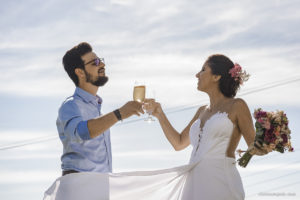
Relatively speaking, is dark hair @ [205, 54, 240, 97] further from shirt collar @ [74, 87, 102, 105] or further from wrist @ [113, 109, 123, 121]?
wrist @ [113, 109, 123, 121]

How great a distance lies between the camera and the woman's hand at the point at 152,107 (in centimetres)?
737

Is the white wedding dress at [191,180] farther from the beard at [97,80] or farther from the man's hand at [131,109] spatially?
the beard at [97,80]

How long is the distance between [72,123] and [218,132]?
6.47 ft

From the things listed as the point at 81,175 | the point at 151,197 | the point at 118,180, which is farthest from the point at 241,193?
the point at 81,175

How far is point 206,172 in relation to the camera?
6.51 m

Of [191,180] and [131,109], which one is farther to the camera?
[191,180]

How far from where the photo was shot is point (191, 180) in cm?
661

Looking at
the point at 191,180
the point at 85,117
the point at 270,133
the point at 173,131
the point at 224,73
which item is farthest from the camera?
the point at 173,131

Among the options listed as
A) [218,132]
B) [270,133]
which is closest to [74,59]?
[218,132]

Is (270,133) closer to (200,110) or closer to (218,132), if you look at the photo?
(218,132)

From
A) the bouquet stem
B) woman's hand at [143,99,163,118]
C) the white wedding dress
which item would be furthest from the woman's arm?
the bouquet stem

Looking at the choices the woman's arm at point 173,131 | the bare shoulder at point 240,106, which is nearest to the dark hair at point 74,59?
the woman's arm at point 173,131

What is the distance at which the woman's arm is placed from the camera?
759 centimetres

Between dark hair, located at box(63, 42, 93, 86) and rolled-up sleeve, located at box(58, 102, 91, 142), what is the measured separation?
0.63 m
